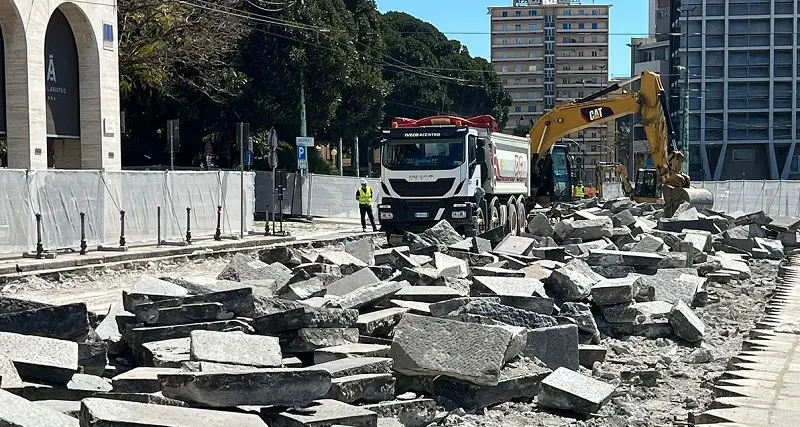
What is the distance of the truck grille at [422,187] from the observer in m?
23.8

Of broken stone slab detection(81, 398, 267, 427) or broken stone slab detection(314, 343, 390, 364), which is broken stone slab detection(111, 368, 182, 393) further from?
broken stone slab detection(314, 343, 390, 364)

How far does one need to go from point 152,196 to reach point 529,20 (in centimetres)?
13546

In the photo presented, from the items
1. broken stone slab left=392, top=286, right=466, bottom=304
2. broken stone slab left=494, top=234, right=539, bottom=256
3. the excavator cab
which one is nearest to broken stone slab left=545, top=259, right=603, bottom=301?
broken stone slab left=392, top=286, right=466, bottom=304

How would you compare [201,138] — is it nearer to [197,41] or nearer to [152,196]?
[197,41]

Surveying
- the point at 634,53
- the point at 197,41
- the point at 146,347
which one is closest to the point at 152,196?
the point at 197,41

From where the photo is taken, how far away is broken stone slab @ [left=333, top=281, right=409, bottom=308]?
1008cm

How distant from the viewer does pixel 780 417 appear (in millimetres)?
7730

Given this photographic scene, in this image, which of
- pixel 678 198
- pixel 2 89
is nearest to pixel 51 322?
pixel 2 89

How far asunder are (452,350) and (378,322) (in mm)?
1871

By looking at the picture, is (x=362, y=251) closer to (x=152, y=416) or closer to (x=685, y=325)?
(x=685, y=325)

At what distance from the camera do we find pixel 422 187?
24.1m

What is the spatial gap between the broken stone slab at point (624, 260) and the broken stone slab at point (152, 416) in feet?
35.1

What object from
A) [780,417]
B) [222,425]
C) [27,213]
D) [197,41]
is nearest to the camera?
[222,425]

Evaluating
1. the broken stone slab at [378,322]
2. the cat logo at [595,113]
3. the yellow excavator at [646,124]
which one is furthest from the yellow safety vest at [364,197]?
the broken stone slab at [378,322]
